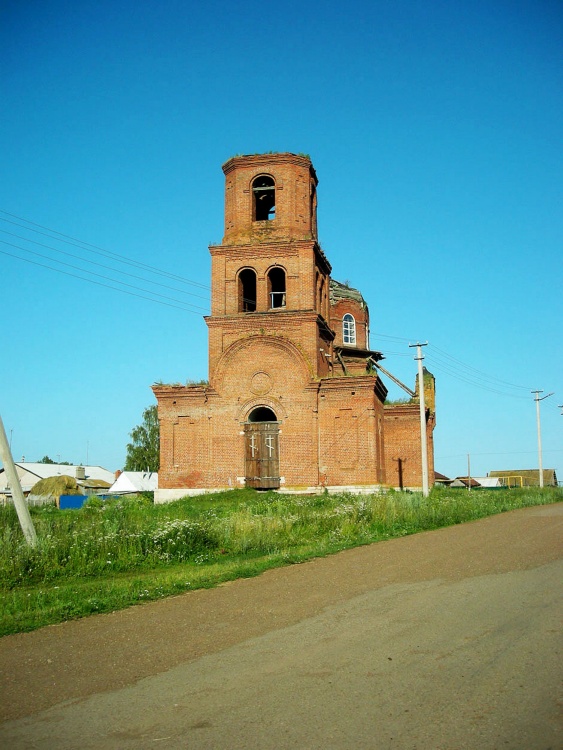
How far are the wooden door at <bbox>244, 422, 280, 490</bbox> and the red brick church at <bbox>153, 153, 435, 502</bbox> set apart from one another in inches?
1.6

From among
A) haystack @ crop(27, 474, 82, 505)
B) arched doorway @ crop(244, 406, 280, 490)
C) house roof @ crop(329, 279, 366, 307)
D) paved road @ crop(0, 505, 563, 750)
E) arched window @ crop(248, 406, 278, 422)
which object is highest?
house roof @ crop(329, 279, 366, 307)

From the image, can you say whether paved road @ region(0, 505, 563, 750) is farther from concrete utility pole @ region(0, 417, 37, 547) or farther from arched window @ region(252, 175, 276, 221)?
arched window @ region(252, 175, 276, 221)

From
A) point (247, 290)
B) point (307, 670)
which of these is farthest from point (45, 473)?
point (307, 670)

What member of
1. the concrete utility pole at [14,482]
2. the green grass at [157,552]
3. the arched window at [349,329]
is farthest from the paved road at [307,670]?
the arched window at [349,329]

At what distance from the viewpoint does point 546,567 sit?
974cm

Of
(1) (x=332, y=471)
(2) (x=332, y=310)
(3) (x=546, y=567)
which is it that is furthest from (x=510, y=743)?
(2) (x=332, y=310)

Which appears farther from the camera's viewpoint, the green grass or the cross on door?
the cross on door

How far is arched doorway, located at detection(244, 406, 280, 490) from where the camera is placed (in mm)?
29250

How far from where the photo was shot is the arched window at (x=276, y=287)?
103ft

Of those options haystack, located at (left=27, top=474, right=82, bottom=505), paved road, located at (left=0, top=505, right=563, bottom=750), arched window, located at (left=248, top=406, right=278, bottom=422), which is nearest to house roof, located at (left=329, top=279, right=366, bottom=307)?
arched window, located at (left=248, top=406, right=278, bottom=422)

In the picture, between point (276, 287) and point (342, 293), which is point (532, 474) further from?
point (276, 287)

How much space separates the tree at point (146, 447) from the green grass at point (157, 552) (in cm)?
4356

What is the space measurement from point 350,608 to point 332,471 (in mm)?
21254

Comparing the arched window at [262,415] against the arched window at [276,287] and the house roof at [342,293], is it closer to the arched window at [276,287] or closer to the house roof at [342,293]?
the arched window at [276,287]
